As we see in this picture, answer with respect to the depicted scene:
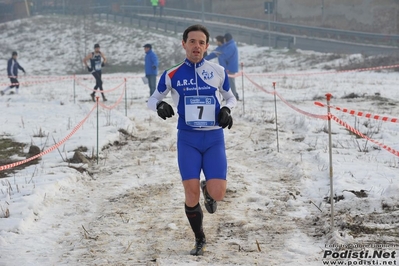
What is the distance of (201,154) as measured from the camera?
213 inches

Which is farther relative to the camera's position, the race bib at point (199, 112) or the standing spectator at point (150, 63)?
the standing spectator at point (150, 63)

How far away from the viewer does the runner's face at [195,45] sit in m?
5.33

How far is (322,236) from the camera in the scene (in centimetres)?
566

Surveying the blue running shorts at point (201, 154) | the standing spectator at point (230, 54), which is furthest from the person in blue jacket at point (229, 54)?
the blue running shorts at point (201, 154)

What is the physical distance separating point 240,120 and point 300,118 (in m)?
1.56

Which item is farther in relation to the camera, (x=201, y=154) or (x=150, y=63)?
(x=150, y=63)

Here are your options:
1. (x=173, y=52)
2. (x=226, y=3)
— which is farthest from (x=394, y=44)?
(x=226, y=3)

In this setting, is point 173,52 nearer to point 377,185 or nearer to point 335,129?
point 335,129

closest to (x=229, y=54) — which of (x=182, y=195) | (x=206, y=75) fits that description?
(x=182, y=195)

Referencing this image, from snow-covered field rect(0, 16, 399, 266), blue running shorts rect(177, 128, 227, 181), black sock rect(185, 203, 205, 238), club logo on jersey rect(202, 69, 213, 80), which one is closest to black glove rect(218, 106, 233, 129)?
blue running shorts rect(177, 128, 227, 181)

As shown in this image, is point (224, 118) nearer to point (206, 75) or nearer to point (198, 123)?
point (198, 123)

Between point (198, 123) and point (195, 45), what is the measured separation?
72 cm

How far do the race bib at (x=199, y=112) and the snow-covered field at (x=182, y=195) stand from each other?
47.3 inches

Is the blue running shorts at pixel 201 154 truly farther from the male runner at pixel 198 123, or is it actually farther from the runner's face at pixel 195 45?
the runner's face at pixel 195 45
